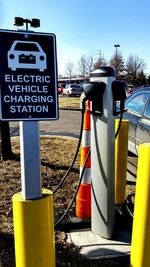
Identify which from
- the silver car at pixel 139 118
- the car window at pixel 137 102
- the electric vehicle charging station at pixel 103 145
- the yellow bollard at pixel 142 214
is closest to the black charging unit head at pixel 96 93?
the electric vehicle charging station at pixel 103 145

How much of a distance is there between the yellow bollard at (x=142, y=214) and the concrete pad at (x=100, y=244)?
500 millimetres

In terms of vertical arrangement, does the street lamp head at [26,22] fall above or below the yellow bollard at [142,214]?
above

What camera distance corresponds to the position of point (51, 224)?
85.7 inches

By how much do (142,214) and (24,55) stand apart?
4.53ft

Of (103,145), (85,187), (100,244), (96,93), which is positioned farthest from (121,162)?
(96,93)

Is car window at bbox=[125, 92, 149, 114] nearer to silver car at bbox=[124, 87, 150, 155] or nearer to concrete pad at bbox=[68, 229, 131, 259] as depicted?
silver car at bbox=[124, 87, 150, 155]

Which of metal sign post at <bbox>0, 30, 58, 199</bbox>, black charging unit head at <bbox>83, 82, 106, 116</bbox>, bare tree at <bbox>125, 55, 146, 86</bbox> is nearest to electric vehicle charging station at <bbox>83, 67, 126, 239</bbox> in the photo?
black charging unit head at <bbox>83, 82, 106, 116</bbox>

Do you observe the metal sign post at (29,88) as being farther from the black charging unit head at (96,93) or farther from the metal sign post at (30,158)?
the black charging unit head at (96,93)

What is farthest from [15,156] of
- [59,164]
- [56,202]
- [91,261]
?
[91,261]

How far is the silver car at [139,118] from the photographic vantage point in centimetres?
535

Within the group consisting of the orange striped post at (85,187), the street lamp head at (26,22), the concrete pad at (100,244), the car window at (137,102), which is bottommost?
the concrete pad at (100,244)

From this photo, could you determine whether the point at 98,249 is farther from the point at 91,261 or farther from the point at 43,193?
the point at 43,193

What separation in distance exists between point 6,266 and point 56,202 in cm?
136

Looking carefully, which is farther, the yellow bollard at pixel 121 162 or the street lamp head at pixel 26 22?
the yellow bollard at pixel 121 162
